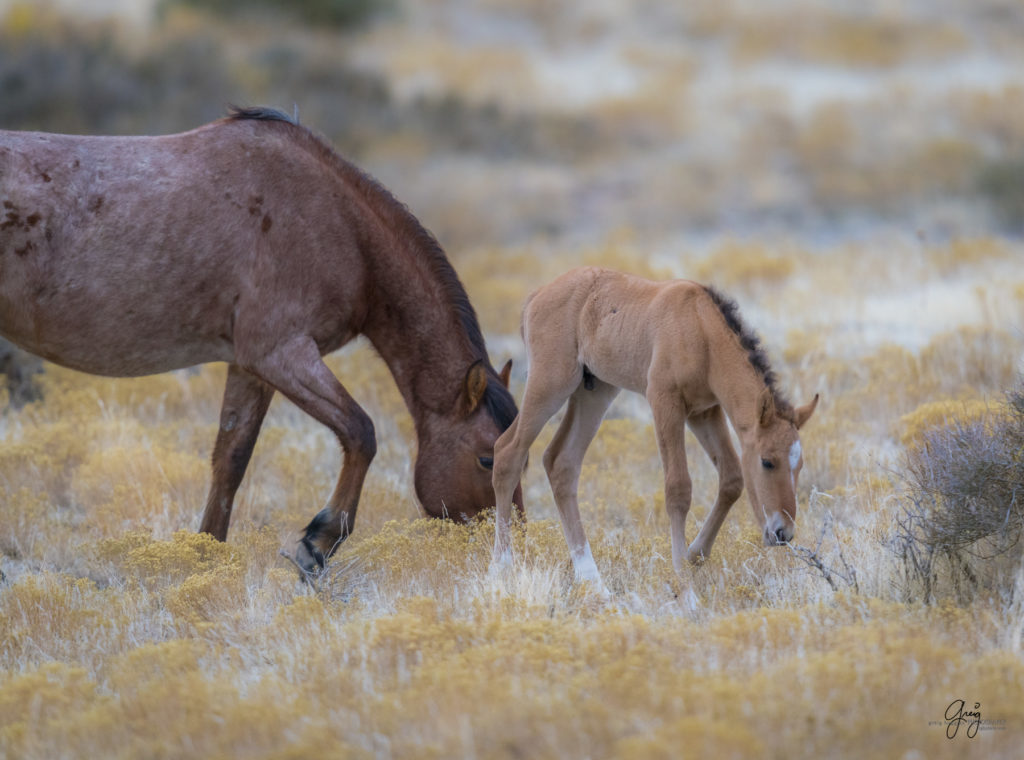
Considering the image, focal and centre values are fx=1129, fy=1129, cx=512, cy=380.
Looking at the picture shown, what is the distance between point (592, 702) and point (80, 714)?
175cm

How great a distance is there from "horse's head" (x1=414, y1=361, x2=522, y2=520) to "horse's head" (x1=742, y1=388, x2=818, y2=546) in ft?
5.44

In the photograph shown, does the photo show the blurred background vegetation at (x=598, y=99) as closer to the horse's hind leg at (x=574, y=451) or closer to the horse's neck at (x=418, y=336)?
the horse's neck at (x=418, y=336)

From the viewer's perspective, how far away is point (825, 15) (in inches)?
1326

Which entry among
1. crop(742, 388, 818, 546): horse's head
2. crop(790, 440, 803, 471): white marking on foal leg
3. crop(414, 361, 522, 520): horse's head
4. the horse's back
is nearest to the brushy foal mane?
crop(414, 361, 522, 520): horse's head

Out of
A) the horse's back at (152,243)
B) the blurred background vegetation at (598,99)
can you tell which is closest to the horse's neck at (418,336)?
the horse's back at (152,243)

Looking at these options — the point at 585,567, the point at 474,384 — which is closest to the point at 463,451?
the point at 474,384

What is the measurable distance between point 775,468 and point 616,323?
113 cm

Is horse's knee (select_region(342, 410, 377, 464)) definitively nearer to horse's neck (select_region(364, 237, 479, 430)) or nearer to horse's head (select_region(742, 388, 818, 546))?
horse's neck (select_region(364, 237, 479, 430))

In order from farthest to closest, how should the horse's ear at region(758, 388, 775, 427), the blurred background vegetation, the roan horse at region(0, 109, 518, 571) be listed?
1. the blurred background vegetation
2. the roan horse at region(0, 109, 518, 571)
3. the horse's ear at region(758, 388, 775, 427)

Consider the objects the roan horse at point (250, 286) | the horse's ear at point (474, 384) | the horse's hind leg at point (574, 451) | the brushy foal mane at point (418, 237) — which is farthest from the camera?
the brushy foal mane at point (418, 237)

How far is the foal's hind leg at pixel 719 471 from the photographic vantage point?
215 inches

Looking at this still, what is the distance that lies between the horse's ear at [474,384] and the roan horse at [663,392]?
0.98ft

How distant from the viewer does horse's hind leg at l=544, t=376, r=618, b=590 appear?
5816 mm

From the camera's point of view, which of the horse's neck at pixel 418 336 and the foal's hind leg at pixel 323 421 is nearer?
the foal's hind leg at pixel 323 421
